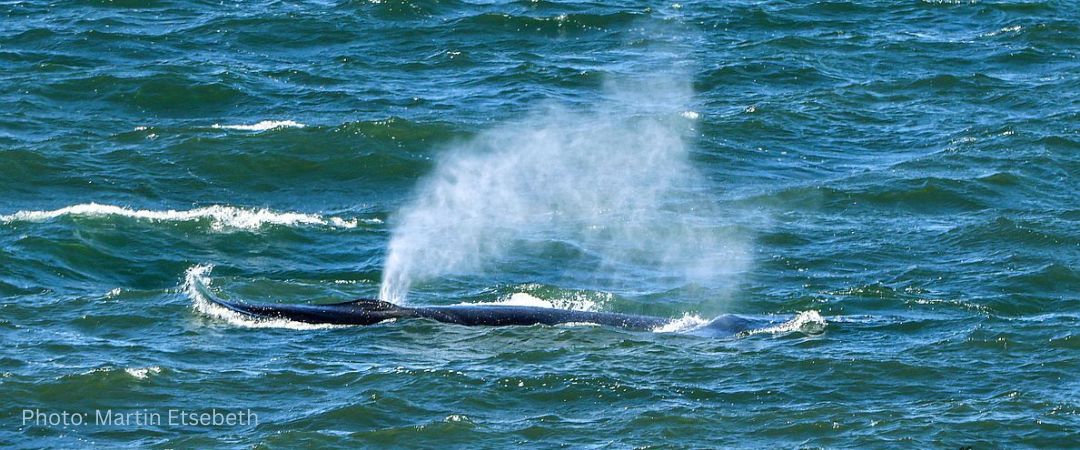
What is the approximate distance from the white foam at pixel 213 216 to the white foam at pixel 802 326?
9975 mm

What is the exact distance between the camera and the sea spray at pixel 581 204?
29406mm

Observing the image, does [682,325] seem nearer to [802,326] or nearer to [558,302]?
[802,326]

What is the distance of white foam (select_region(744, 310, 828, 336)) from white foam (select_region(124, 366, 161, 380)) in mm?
8017

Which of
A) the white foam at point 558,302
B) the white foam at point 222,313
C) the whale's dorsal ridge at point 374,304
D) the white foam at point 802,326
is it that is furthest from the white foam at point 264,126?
the white foam at point 802,326

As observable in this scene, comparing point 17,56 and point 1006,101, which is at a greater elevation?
point 17,56

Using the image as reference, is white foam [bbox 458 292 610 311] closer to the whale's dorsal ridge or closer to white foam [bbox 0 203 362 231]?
the whale's dorsal ridge

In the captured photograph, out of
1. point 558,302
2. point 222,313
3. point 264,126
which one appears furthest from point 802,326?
point 264,126

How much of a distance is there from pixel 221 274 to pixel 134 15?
2088 cm

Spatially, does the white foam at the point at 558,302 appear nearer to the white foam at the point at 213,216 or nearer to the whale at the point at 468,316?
the whale at the point at 468,316

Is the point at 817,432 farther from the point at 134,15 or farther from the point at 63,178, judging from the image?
the point at 134,15

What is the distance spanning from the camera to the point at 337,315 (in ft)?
78.7

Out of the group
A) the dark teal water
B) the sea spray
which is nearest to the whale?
the dark teal water

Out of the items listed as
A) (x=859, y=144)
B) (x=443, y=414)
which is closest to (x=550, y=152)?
(x=859, y=144)

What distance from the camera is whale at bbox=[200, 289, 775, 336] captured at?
2392 cm
